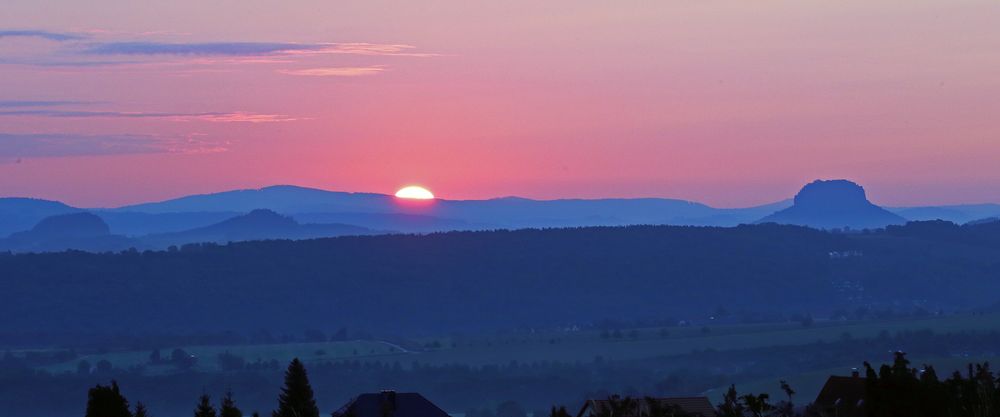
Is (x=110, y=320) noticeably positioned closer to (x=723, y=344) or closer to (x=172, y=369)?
(x=172, y=369)

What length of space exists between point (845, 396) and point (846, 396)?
0.52ft

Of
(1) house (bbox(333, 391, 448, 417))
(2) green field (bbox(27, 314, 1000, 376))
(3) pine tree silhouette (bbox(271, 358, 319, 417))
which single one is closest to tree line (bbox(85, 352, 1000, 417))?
(3) pine tree silhouette (bbox(271, 358, 319, 417))

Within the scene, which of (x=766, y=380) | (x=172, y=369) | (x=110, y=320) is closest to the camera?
(x=766, y=380)

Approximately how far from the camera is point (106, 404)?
48.8 m

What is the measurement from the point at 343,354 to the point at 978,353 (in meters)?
57.3

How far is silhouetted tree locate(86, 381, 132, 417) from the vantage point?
160 feet

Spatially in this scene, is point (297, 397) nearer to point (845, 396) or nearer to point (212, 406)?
point (212, 406)

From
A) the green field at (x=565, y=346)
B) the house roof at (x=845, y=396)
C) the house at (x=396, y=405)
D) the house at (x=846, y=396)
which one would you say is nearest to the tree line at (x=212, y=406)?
the house at (x=396, y=405)

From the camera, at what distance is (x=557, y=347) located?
598 ft

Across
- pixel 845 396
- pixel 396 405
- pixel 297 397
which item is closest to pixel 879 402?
pixel 297 397

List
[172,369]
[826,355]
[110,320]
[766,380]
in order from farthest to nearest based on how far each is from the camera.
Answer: [110,320] → [172,369] → [826,355] → [766,380]

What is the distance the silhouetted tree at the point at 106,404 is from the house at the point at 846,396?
19521 millimetres

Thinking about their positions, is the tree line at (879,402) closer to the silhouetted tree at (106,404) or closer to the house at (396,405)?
the silhouetted tree at (106,404)

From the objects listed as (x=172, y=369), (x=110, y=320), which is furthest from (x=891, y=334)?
(x=110, y=320)
